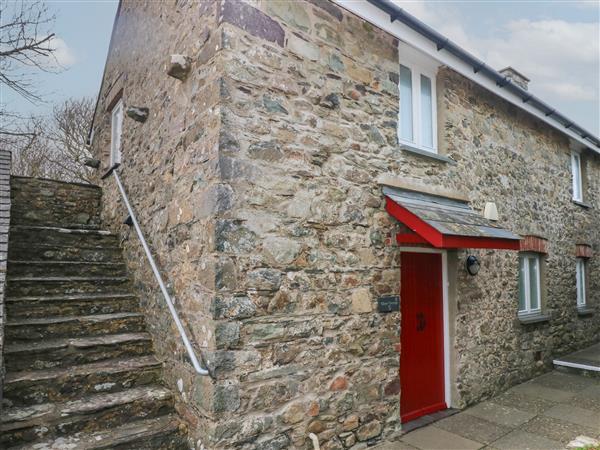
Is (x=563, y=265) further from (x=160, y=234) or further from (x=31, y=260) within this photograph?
(x=31, y=260)

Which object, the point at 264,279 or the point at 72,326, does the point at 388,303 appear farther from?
the point at 72,326

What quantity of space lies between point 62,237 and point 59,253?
368 millimetres

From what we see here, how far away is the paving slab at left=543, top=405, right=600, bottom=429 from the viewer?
184 inches

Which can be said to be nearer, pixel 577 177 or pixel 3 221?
pixel 3 221

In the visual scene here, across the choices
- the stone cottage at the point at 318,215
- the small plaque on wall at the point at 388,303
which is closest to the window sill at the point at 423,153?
the stone cottage at the point at 318,215

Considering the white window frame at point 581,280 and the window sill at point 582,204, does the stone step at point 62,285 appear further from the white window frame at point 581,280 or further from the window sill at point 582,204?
the white window frame at point 581,280

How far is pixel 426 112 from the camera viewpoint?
540 centimetres

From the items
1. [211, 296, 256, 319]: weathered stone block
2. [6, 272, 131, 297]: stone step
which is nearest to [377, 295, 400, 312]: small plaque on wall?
[211, 296, 256, 319]: weathered stone block

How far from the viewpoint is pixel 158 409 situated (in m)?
3.72

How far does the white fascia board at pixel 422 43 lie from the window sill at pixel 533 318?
134 inches

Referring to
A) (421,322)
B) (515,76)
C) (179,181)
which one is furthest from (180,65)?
(515,76)

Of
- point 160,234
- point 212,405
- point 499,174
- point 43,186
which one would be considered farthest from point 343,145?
point 43,186

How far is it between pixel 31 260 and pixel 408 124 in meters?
5.15

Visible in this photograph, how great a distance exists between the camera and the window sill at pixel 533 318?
645 centimetres
